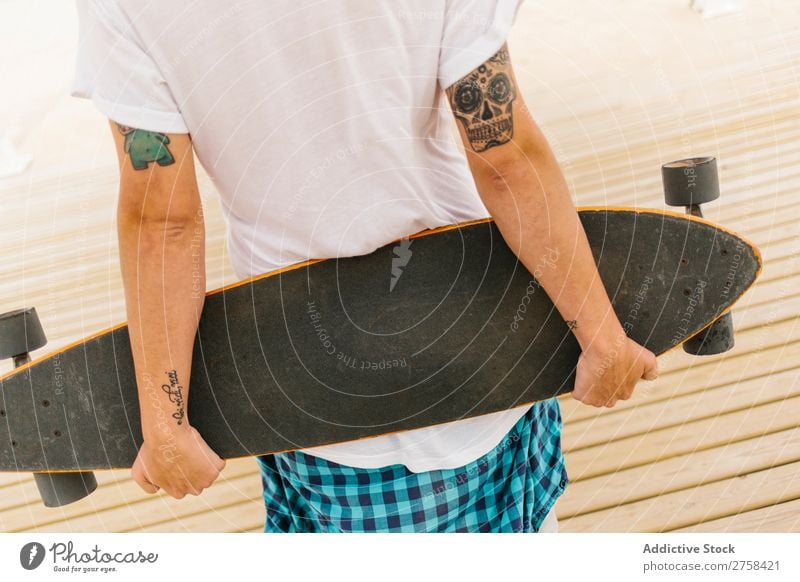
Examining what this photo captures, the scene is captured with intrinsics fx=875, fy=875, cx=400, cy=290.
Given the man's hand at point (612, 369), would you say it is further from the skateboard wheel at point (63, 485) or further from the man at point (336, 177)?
the skateboard wheel at point (63, 485)

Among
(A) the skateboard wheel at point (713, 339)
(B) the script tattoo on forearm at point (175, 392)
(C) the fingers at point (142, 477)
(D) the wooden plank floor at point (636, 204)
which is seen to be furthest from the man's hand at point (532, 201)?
(D) the wooden plank floor at point (636, 204)

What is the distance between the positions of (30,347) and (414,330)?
1.84 ft

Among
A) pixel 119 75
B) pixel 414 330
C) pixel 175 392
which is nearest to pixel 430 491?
pixel 414 330

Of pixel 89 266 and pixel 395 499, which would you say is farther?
pixel 89 266

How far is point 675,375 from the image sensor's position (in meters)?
1.83

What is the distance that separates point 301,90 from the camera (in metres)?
0.77

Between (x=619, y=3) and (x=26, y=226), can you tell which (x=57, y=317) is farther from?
(x=619, y=3)

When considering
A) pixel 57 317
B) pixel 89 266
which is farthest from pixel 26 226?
pixel 57 317

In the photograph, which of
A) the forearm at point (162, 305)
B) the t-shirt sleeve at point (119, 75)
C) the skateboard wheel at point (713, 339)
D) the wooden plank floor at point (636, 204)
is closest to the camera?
the t-shirt sleeve at point (119, 75)

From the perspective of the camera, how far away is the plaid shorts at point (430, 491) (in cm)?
97

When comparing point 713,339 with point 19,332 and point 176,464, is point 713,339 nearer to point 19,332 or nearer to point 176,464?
point 176,464

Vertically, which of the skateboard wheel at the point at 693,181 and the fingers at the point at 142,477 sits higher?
the skateboard wheel at the point at 693,181

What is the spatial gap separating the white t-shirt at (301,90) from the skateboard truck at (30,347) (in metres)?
0.49

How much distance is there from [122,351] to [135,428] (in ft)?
0.33
